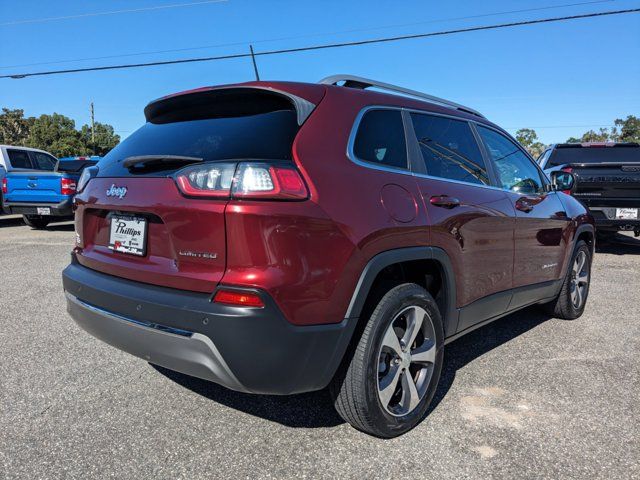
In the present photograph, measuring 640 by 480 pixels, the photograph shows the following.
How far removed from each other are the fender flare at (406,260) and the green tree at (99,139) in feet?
73.1

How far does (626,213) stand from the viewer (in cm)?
772

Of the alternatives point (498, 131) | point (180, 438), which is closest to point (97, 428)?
point (180, 438)

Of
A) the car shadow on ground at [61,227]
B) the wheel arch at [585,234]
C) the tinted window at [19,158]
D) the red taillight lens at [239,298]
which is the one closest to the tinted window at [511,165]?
the wheel arch at [585,234]

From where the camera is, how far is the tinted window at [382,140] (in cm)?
245

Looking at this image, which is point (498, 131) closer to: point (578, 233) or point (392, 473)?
point (578, 233)

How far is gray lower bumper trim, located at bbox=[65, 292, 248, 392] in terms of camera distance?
2.04 meters

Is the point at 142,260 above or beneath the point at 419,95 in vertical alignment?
beneath

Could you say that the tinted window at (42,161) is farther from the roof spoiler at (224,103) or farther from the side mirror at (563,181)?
the side mirror at (563,181)

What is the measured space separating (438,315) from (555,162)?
761cm

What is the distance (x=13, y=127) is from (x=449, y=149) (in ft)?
232

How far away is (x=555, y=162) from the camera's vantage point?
29.7 feet

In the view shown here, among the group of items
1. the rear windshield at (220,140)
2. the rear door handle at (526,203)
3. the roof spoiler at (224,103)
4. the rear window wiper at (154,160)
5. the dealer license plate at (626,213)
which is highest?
the roof spoiler at (224,103)

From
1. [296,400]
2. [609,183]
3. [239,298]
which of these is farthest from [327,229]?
[609,183]

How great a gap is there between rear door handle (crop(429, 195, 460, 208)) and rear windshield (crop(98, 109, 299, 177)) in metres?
0.90
